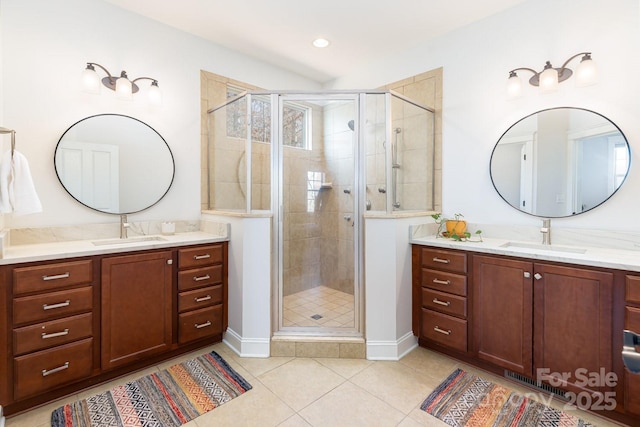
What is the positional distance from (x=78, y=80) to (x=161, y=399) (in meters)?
2.31

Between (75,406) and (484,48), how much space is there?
385cm

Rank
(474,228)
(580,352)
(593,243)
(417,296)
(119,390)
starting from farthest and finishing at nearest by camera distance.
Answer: (474,228) < (417,296) < (593,243) < (119,390) < (580,352)

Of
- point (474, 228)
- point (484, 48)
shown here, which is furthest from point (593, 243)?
point (484, 48)

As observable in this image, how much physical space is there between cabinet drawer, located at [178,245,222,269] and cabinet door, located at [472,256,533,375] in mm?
1966

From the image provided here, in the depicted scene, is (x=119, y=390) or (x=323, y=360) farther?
(x=323, y=360)

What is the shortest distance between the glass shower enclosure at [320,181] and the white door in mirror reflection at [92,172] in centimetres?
87

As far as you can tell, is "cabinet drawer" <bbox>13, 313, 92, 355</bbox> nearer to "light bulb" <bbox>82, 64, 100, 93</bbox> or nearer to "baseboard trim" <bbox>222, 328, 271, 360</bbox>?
"baseboard trim" <bbox>222, 328, 271, 360</bbox>

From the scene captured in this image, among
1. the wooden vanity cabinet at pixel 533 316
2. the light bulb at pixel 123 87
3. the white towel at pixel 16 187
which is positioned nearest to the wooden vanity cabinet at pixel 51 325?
the white towel at pixel 16 187

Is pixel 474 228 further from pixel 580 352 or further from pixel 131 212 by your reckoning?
pixel 131 212

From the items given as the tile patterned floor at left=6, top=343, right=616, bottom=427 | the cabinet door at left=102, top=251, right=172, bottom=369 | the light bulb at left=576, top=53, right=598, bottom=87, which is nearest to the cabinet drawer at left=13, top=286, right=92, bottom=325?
the cabinet door at left=102, top=251, right=172, bottom=369

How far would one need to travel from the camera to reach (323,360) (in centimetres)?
231

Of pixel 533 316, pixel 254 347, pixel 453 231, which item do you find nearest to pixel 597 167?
pixel 453 231

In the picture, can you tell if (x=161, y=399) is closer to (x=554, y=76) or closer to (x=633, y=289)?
(x=633, y=289)

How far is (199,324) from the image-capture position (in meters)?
2.42
